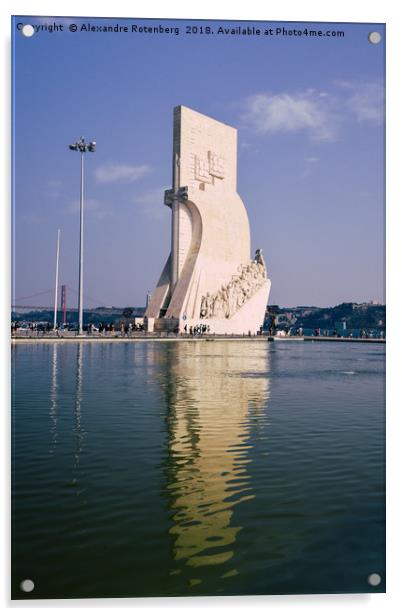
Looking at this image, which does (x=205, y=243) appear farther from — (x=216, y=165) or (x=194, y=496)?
(x=194, y=496)

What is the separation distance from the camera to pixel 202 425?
16.5 ft

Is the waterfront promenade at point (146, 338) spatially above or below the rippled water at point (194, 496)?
above

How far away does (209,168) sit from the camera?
2731 centimetres

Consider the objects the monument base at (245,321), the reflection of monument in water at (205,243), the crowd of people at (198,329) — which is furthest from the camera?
the monument base at (245,321)

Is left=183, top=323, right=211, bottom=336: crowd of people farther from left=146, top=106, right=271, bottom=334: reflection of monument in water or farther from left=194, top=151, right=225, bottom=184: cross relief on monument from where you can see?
left=194, top=151, right=225, bottom=184: cross relief on monument

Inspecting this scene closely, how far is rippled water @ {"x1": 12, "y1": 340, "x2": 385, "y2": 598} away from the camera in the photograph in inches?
89.3

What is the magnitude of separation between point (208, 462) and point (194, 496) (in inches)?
28.4

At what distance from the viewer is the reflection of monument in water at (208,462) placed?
2.51m

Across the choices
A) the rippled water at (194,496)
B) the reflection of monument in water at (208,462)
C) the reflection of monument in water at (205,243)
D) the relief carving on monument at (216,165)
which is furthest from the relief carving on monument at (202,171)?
the rippled water at (194,496)

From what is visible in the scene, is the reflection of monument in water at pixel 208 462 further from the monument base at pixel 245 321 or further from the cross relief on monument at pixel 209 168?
the cross relief on monument at pixel 209 168

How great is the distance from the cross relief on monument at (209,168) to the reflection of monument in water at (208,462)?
19958 mm

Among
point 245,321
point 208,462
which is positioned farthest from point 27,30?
point 245,321

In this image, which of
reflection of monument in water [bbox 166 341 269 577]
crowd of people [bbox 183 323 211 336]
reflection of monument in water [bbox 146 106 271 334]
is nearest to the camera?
reflection of monument in water [bbox 166 341 269 577]

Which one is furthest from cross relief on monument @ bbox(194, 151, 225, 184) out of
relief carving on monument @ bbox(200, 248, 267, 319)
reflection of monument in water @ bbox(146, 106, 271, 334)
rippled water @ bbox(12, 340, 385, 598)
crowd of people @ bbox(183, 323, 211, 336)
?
rippled water @ bbox(12, 340, 385, 598)
